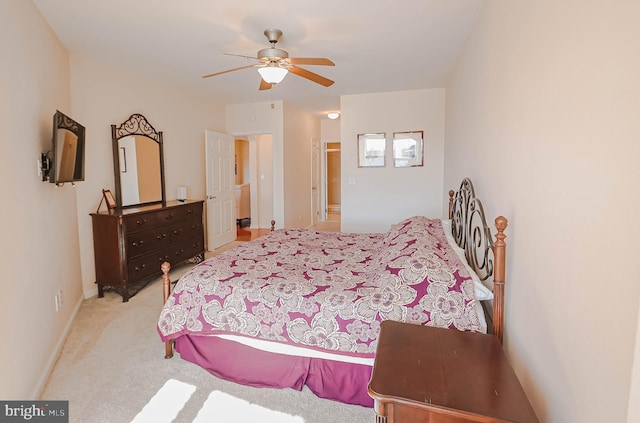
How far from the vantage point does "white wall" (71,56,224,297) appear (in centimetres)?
367

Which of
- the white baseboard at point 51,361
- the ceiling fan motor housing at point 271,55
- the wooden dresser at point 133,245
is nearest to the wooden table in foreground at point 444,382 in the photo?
the white baseboard at point 51,361

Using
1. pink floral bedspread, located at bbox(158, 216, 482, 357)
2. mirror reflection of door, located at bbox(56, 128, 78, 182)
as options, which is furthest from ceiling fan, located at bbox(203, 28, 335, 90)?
pink floral bedspread, located at bbox(158, 216, 482, 357)

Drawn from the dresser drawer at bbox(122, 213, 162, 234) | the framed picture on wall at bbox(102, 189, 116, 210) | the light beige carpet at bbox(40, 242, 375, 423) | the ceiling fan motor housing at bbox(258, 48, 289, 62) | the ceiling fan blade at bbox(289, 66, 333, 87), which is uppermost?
the ceiling fan motor housing at bbox(258, 48, 289, 62)

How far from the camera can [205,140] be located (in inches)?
218

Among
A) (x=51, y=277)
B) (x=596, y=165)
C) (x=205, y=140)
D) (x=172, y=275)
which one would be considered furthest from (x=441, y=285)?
(x=205, y=140)

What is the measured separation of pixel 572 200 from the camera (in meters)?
1.06

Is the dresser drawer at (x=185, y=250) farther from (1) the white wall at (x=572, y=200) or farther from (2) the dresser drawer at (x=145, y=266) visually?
(1) the white wall at (x=572, y=200)

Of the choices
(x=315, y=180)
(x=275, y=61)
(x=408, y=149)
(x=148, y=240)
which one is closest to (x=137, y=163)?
(x=148, y=240)

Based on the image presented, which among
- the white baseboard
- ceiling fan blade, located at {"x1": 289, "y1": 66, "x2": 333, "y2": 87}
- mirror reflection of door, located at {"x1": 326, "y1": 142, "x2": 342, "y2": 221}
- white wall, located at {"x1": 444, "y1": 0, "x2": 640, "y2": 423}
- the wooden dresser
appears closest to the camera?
white wall, located at {"x1": 444, "y1": 0, "x2": 640, "y2": 423}

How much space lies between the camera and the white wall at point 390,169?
513 centimetres

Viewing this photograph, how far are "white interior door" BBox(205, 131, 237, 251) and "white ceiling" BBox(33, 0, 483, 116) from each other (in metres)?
1.49

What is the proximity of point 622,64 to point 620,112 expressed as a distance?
0.12m

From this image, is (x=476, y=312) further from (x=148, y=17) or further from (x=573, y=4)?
(x=148, y=17)

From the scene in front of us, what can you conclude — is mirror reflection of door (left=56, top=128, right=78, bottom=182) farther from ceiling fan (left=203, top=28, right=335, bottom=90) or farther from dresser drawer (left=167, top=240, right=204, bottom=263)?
dresser drawer (left=167, top=240, right=204, bottom=263)
